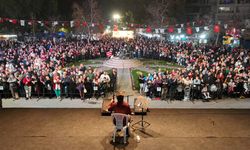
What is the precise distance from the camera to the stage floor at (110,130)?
9141 millimetres

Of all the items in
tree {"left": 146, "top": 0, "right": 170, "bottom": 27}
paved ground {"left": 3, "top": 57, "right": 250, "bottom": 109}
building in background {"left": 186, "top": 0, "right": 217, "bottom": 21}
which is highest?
building in background {"left": 186, "top": 0, "right": 217, "bottom": 21}

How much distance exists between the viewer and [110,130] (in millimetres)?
10312

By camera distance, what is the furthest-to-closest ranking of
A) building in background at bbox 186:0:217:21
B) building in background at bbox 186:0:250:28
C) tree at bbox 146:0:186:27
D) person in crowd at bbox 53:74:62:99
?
building in background at bbox 186:0:217:21, building in background at bbox 186:0:250:28, tree at bbox 146:0:186:27, person in crowd at bbox 53:74:62:99

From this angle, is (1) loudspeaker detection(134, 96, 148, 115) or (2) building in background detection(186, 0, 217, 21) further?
(2) building in background detection(186, 0, 217, 21)

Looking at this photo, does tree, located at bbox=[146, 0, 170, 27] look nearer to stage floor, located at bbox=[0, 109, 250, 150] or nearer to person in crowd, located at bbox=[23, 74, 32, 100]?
person in crowd, located at bbox=[23, 74, 32, 100]

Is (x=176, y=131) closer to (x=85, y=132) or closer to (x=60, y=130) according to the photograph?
(x=85, y=132)

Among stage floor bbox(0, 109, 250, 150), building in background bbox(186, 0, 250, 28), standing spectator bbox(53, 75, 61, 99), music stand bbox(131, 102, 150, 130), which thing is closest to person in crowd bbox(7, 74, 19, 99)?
stage floor bbox(0, 109, 250, 150)

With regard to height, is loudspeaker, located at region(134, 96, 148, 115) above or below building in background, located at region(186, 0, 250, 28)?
below

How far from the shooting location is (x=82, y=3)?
199ft

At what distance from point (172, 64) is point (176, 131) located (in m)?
17.6

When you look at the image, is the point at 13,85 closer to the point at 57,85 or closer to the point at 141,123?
the point at 57,85

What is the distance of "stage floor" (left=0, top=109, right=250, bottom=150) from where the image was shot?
914 cm

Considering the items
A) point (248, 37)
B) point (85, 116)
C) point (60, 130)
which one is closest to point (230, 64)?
point (85, 116)


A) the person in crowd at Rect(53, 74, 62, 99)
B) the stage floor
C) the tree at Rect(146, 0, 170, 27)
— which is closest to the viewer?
the stage floor
